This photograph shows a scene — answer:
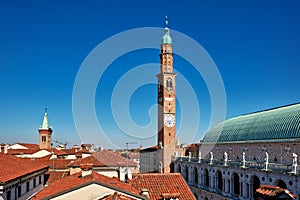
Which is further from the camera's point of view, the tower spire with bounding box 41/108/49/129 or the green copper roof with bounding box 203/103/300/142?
the tower spire with bounding box 41/108/49/129

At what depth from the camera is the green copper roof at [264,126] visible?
33.4 meters

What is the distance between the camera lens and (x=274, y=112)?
3991cm

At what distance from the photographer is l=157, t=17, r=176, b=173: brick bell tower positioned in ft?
204

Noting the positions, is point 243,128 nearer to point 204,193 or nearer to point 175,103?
point 204,193

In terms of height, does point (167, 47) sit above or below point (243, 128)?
above

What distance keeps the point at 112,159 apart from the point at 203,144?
3537 centimetres

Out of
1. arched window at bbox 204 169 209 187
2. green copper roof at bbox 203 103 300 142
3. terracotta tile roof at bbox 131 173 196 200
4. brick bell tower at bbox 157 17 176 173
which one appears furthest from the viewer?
brick bell tower at bbox 157 17 176 173

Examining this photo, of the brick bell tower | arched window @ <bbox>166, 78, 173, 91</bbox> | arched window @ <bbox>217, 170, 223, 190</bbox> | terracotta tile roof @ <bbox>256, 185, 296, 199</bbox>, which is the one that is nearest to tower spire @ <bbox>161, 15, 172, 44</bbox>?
the brick bell tower

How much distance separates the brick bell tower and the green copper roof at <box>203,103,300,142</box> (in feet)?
36.3

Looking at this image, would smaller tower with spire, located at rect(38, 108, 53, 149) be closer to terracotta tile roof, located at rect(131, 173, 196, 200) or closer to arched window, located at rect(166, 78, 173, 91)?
arched window, located at rect(166, 78, 173, 91)

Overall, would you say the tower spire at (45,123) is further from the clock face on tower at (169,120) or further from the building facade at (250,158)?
the building facade at (250,158)

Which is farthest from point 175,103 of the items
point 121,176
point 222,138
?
point 121,176

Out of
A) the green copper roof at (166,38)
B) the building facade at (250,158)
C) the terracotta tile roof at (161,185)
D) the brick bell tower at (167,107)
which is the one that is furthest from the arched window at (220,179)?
the green copper roof at (166,38)

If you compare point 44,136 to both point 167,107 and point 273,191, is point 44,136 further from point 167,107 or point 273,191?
point 273,191
